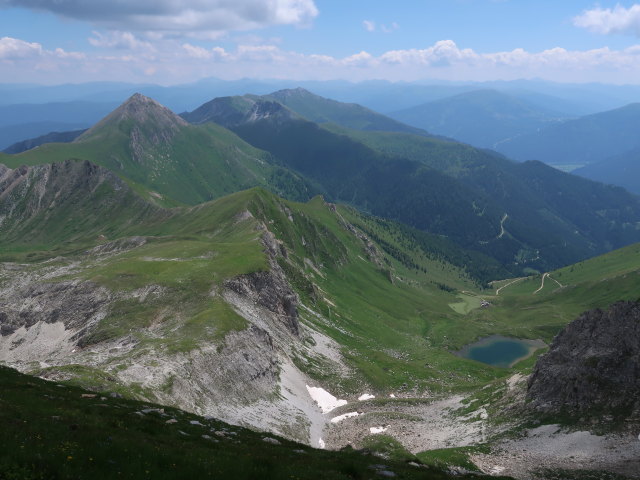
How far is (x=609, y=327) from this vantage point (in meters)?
77.1

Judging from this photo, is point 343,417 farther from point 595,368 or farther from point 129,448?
point 129,448

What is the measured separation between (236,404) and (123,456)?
6203 cm

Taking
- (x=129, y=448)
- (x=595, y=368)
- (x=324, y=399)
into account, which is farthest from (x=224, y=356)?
(x=595, y=368)

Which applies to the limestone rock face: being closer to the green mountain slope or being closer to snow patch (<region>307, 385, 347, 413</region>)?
the green mountain slope

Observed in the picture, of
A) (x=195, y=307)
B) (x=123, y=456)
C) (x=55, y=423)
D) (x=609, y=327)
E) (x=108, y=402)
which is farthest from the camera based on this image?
(x=195, y=307)

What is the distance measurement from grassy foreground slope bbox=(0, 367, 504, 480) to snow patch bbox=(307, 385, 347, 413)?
63142mm

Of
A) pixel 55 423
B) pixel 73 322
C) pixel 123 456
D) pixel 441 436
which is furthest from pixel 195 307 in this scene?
pixel 123 456

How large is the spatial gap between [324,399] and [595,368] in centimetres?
5867

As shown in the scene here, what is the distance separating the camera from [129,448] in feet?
87.6

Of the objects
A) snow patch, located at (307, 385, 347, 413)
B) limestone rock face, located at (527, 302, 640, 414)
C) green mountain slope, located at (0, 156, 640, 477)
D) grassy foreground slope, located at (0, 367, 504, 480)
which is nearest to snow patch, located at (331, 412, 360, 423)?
green mountain slope, located at (0, 156, 640, 477)

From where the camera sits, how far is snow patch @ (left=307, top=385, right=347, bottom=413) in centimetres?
10488

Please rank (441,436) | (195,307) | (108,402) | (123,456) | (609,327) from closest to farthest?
(123,456) → (108,402) → (609,327) → (441,436) → (195,307)

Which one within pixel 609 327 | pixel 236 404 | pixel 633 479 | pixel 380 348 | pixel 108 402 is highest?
pixel 108 402

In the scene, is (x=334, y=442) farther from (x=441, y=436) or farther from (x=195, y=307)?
(x=195, y=307)
